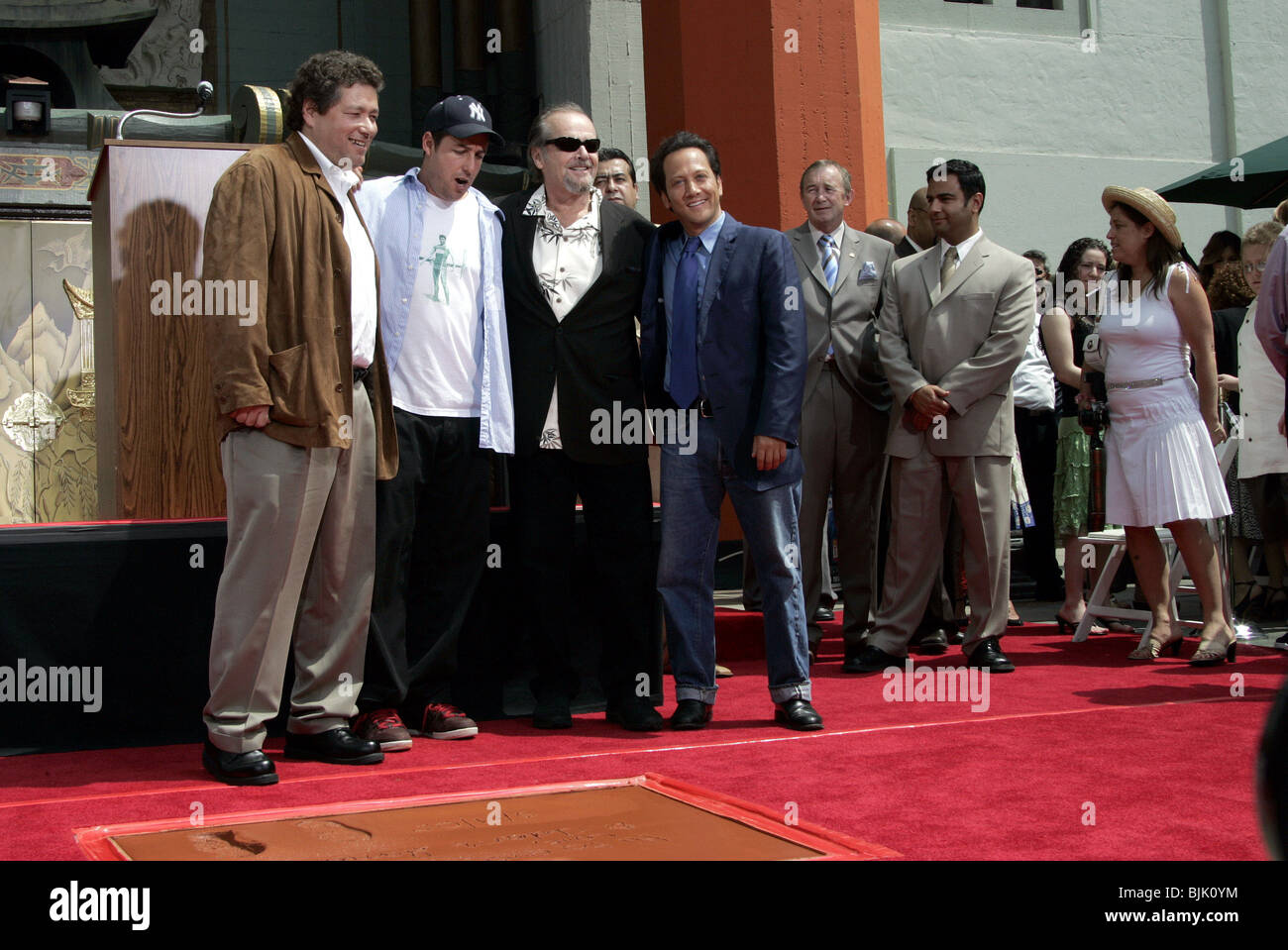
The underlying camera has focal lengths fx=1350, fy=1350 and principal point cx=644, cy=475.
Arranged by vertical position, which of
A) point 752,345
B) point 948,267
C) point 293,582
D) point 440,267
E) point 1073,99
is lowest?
point 293,582

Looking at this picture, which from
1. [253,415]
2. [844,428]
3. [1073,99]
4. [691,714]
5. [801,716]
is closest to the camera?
[253,415]

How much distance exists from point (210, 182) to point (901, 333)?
2498mm

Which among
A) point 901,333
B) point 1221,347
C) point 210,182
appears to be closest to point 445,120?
point 210,182

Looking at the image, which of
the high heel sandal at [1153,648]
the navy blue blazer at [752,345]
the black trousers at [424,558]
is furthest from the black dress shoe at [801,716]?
the high heel sandal at [1153,648]

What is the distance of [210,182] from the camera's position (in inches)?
163

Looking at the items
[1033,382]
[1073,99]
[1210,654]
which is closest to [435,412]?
[1210,654]

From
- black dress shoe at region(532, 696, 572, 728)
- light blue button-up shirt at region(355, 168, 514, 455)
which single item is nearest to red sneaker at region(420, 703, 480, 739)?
black dress shoe at region(532, 696, 572, 728)

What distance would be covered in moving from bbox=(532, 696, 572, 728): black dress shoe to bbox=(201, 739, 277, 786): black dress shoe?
2.97ft

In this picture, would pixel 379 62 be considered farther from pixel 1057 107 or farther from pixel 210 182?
pixel 210 182

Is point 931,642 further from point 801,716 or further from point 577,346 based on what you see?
point 577,346

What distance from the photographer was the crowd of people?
3354mm

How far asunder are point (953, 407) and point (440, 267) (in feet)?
6.67

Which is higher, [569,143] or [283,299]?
[569,143]

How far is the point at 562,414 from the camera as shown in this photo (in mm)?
3859
